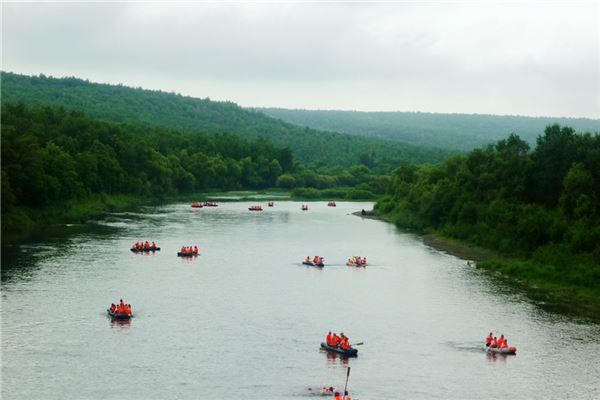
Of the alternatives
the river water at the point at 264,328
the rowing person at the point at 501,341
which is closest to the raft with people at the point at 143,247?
the river water at the point at 264,328

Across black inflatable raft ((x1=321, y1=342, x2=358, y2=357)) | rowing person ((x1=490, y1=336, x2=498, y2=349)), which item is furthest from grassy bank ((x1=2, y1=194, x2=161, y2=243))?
rowing person ((x1=490, y1=336, x2=498, y2=349))

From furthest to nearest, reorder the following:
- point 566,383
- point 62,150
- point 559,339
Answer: point 62,150 → point 559,339 → point 566,383

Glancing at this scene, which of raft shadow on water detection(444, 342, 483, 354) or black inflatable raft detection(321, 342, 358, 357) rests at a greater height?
black inflatable raft detection(321, 342, 358, 357)

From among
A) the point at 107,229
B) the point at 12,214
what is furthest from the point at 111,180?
the point at 12,214

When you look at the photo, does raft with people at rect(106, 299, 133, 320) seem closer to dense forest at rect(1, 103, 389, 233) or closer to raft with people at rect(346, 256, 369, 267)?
raft with people at rect(346, 256, 369, 267)

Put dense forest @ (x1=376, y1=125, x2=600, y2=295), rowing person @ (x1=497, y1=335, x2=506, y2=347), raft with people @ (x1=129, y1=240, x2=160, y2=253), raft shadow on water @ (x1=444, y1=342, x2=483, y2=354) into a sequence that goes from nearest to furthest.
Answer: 1. rowing person @ (x1=497, y1=335, x2=506, y2=347)
2. raft shadow on water @ (x1=444, y1=342, x2=483, y2=354)
3. dense forest @ (x1=376, y1=125, x2=600, y2=295)
4. raft with people @ (x1=129, y1=240, x2=160, y2=253)

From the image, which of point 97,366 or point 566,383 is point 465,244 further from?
point 97,366

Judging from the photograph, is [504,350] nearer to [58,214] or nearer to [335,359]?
[335,359]
